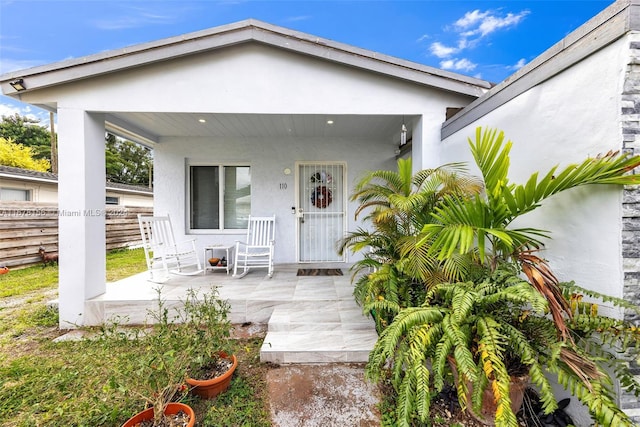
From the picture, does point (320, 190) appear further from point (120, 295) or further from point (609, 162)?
point (609, 162)

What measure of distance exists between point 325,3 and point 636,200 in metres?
6.40

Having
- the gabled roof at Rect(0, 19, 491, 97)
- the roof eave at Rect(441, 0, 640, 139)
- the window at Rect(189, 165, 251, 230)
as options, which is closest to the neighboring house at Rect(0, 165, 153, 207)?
the window at Rect(189, 165, 251, 230)

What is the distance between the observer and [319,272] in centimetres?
473

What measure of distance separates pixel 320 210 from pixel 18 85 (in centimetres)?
445

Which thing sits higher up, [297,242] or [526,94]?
[526,94]

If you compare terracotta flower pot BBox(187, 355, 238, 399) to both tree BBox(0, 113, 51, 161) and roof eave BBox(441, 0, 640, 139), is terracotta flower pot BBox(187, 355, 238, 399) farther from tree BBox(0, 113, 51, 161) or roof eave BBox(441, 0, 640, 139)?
tree BBox(0, 113, 51, 161)

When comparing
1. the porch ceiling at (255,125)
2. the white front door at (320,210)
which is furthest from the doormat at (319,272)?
the porch ceiling at (255,125)

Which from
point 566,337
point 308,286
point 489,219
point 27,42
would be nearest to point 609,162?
point 489,219

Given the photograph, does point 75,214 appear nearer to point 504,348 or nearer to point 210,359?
point 210,359

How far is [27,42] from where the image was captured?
9484mm

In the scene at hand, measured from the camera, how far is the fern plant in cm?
133

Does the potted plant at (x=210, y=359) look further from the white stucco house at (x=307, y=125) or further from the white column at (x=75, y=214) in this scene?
the white stucco house at (x=307, y=125)

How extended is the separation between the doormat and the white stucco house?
549 millimetres

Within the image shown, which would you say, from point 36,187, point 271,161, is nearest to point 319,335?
point 271,161
